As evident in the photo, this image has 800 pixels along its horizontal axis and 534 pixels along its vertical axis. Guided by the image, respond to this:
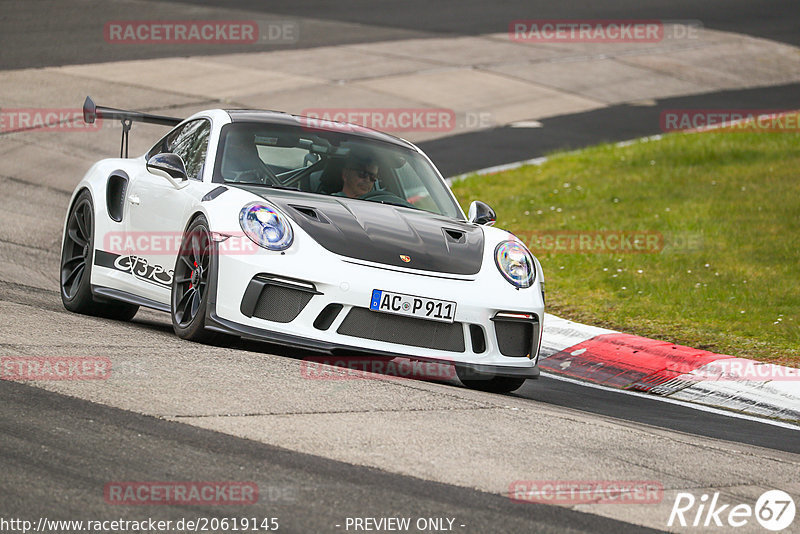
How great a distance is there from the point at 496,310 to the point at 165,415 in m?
2.26

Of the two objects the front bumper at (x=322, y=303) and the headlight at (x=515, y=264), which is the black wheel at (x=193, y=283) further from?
the headlight at (x=515, y=264)

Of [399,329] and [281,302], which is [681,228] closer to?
[399,329]

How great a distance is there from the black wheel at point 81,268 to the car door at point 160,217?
0.49m

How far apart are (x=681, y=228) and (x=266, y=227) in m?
6.71

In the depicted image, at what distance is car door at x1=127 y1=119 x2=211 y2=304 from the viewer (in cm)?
725

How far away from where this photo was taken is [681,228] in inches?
483

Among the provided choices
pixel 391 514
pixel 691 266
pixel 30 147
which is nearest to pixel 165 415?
pixel 391 514

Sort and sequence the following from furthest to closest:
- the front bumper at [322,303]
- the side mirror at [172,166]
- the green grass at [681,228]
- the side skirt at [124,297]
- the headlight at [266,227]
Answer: the green grass at [681,228], the side skirt at [124,297], the side mirror at [172,166], the headlight at [266,227], the front bumper at [322,303]

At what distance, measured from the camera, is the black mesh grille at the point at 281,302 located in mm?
6387

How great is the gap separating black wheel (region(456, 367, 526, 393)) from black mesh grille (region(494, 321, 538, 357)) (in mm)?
174

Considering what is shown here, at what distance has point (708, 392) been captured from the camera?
25.8 ft

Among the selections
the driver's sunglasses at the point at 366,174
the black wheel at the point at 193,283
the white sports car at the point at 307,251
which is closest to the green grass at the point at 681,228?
the white sports car at the point at 307,251

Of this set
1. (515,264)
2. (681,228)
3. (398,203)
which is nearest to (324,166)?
(398,203)

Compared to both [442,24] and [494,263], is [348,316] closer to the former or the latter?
[494,263]
